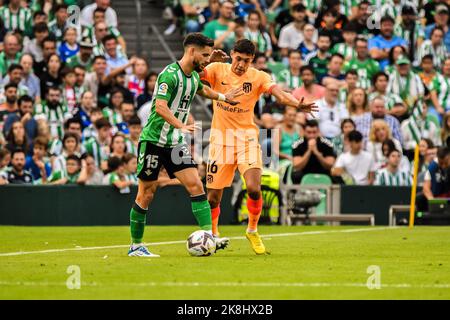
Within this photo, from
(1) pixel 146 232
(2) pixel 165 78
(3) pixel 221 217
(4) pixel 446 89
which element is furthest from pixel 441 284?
(4) pixel 446 89

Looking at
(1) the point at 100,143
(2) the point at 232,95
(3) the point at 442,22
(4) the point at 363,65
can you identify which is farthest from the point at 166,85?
(3) the point at 442,22

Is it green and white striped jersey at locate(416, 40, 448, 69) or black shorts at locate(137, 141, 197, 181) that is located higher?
green and white striped jersey at locate(416, 40, 448, 69)

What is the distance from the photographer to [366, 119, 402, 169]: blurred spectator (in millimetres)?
24328

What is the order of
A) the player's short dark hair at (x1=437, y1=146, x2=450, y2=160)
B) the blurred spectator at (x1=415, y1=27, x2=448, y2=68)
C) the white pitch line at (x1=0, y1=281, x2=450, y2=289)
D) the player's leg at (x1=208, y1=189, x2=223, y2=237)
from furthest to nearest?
the blurred spectator at (x1=415, y1=27, x2=448, y2=68)
the player's short dark hair at (x1=437, y1=146, x2=450, y2=160)
the player's leg at (x1=208, y1=189, x2=223, y2=237)
the white pitch line at (x1=0, y1=281, x2=450, y2=289)

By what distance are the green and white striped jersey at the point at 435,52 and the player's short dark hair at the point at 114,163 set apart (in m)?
8.60

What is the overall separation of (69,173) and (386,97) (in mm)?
7460

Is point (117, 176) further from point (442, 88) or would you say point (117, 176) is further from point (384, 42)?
point (384, 42)

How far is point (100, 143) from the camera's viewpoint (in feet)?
76.9

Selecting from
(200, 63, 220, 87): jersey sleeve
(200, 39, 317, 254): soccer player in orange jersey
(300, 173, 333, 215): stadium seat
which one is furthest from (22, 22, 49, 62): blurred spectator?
(200, 63, 220, 87): jersey sleeve

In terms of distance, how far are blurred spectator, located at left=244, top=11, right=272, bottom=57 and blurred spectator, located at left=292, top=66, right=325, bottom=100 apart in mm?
1730

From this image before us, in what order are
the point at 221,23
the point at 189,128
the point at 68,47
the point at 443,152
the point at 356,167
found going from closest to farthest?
1. the point at 189,128
2. the point at 443,152
3. the point at 356,167
4. the point at 68,47
5. the point at 221,23

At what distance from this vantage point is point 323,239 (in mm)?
17969

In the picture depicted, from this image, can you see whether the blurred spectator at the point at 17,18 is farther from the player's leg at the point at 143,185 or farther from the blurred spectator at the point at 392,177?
the player's leg at the point at 143,185

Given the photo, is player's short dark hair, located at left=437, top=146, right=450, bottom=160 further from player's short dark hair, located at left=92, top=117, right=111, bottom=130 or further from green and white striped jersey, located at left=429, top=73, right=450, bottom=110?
player's short dark hair, located at left=92, top=117, right=111, bottom=130
